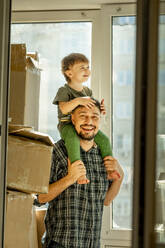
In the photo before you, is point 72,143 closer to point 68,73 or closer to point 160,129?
point 68,73

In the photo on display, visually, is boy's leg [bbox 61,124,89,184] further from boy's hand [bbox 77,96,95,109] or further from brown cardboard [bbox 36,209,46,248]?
brown cardboard [bbox 36,209,46,248]

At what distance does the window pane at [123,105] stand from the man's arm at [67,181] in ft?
1.85

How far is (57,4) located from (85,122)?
96 centimetres

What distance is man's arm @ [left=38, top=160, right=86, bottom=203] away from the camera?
2.43 metres

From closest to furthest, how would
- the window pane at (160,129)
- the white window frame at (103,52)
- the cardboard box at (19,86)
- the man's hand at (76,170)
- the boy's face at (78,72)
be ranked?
1. the window pane at (160,129)
2. the cardboard box at (19,86)
3. the man's hand at (76,170)
4. the boy's face at (78,72)
5. the white window frame at (103,52)

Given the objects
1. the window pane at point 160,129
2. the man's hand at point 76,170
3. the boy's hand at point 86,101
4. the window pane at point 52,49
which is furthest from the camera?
the window pane at point 52,49

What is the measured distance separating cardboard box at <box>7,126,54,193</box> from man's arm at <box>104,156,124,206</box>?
0.54 meters

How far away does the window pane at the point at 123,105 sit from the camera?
115 inches

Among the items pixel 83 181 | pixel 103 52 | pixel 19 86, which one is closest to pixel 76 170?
pixel 83 181

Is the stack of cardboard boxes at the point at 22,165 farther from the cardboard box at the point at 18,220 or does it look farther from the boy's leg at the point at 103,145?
the boy's leg at the point at 103,145

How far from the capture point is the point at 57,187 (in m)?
2.43

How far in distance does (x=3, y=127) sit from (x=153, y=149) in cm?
87

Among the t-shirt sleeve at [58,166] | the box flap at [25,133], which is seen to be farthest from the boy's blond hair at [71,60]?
the box flap at [25,133]

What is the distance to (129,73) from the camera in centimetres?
299
